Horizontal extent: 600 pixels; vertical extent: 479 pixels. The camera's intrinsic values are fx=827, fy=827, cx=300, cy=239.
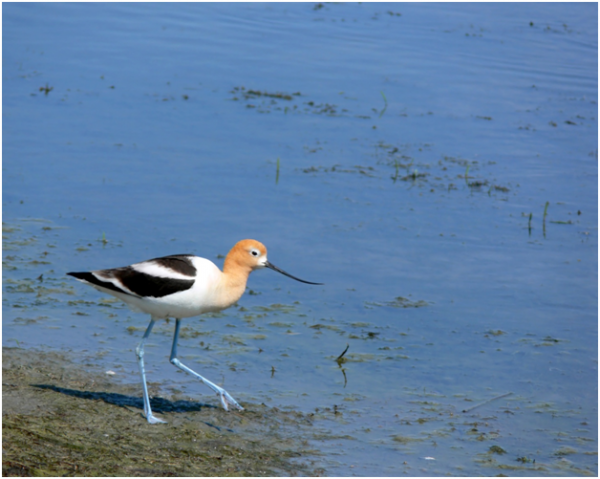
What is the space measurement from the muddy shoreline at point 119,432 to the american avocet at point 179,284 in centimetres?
20

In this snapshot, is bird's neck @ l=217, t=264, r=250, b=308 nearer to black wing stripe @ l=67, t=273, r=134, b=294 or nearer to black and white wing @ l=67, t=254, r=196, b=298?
black and white wing @ l=67, t=254, r=196, b=298

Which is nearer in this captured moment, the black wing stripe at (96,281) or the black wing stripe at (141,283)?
the black wing stripe at (141,283)

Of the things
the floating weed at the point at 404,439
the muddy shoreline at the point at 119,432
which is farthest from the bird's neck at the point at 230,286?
the floating weed at the point at 404,439

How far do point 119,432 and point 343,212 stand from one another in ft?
16.0

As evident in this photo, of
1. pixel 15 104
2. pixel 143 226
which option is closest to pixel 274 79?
pixel 15 104

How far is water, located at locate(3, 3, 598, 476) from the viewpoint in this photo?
6051 millimetres

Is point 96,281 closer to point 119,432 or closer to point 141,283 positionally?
point 141,283

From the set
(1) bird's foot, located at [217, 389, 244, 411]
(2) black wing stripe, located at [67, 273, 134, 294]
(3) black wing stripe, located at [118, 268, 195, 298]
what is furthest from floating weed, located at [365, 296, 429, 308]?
(2) black wing stripe, located at [67, 273, 134, 294]

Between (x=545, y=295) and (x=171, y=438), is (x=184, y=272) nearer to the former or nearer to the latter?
(x=171, y=438)

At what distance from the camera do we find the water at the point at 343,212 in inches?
238

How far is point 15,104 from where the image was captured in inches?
461

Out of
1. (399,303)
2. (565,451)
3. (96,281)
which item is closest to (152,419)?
(96,281)

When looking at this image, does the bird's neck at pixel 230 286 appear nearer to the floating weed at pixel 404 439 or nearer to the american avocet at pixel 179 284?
the american avocet at pixel 179 284

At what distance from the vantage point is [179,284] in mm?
5285
